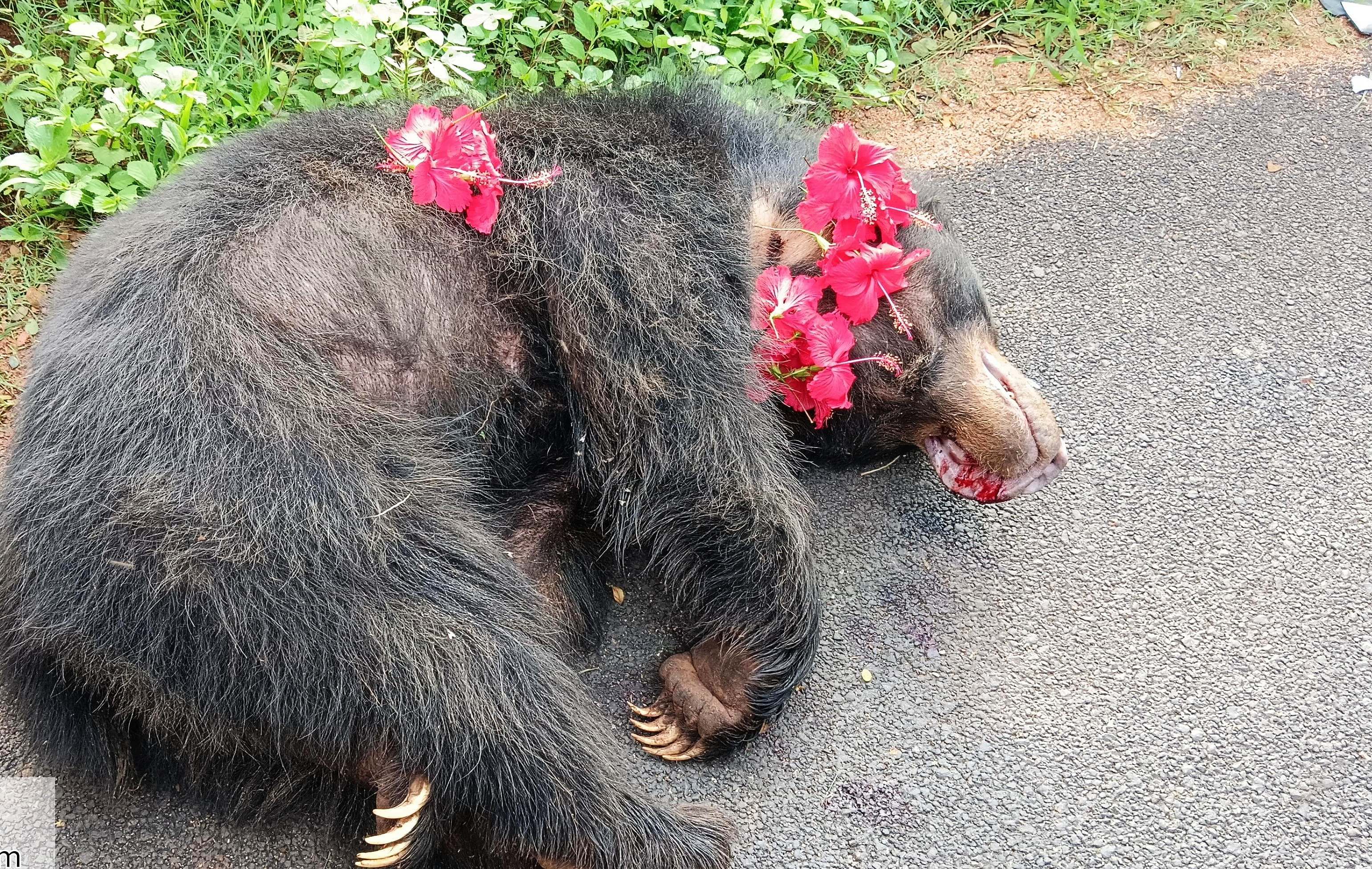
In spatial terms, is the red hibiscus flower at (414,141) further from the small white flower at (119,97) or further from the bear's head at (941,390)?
the small white flower at (119,97)

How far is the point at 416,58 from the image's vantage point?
3.89 metres

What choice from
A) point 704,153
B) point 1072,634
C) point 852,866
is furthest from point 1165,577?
point 704,153

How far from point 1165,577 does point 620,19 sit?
106 inches

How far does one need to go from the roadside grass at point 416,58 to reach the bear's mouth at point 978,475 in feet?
4.32

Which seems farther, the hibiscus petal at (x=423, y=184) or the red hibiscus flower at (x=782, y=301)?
the red hibiscus flower at (x=782, y=301)

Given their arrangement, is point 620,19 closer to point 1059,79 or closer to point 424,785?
point 1059,79

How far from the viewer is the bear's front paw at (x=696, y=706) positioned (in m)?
2.73

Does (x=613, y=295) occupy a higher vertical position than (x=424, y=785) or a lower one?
higher

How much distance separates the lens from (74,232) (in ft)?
11.8

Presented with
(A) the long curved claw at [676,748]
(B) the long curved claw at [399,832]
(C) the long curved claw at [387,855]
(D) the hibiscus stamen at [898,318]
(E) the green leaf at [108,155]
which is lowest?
(A) the long curved claw at [676,748]

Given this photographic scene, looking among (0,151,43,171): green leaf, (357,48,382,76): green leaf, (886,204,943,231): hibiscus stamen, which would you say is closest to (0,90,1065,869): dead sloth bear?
(886,204,943,231): hibiscus stamen

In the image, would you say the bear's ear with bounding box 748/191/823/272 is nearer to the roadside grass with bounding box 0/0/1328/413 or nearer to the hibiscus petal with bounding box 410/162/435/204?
the roadside grass with bounding box 0/0/1328/413

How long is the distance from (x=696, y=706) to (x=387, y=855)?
34.0 inches

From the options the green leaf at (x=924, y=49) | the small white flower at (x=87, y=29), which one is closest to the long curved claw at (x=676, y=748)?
the small white flower at (x=87, y=29)
